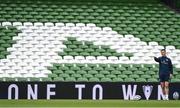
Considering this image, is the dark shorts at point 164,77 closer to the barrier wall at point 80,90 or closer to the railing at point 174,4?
the barrier wall at point 80,90

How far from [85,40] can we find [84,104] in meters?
5.48

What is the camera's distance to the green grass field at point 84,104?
13.0m

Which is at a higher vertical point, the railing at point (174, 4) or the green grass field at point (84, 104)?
the railing at point (174, 4)

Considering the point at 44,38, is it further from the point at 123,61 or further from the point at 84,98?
the point at 84,98

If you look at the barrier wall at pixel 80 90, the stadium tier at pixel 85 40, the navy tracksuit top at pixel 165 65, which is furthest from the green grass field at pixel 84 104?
the stadium tier at pixel 85 40

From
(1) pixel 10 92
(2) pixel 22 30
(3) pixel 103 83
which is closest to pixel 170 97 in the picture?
(3) pixel 103 83

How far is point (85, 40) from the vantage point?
18750 mm

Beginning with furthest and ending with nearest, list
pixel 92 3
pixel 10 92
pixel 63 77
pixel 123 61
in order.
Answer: pixel 92 3 < pixel 123 61 < pixel 63 77 < pixel 10 92

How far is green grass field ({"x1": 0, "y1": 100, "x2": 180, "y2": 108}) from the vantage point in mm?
13039

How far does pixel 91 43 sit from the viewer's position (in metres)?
18.6

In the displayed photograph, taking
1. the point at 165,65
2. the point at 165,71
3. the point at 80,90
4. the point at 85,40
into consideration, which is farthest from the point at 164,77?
the point at 85,40

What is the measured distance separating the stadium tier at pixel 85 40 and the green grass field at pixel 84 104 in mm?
1647

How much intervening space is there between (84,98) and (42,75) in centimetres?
207

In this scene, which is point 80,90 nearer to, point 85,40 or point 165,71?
point 165,71
